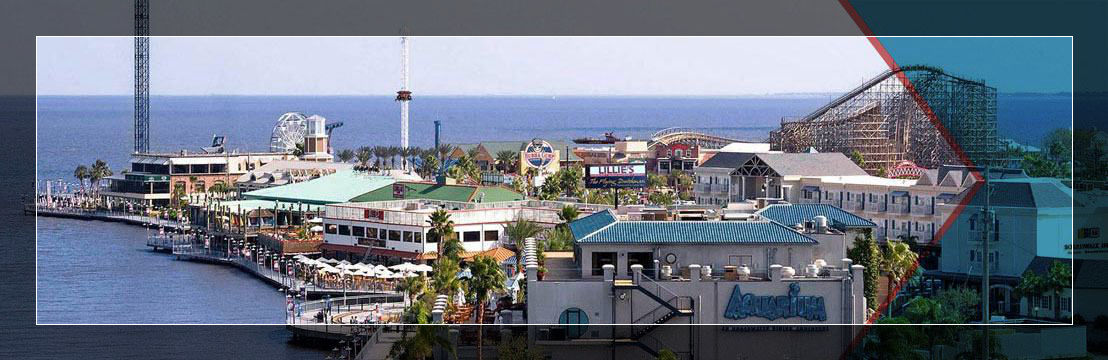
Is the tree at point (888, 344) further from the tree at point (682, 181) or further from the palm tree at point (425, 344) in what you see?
the tree at point (682, 181)

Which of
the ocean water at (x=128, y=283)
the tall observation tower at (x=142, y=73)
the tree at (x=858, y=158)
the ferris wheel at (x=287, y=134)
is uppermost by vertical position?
the tall observation tower at (x=142, y=73)

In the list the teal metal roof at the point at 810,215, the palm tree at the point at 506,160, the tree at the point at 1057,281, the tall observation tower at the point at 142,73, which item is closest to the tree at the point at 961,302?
the tree at the point at 1057,281

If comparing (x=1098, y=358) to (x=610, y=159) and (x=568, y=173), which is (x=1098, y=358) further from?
(x=610, y=159)

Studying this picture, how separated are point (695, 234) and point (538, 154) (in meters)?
38.3

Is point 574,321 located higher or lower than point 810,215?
lower

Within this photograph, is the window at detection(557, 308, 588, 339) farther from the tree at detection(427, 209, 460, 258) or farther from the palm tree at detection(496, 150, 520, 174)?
the palm tree at detection(496, 150, 520, 174)

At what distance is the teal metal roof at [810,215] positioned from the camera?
2388 cm

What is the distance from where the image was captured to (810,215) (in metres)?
24.2

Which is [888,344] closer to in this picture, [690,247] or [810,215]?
[690,247]

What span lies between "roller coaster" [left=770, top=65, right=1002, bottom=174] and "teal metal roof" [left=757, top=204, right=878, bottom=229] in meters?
15.6

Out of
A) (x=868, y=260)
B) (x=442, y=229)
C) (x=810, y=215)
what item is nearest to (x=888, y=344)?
(x=868, y=260)

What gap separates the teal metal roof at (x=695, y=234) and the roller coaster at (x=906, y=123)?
2009 cm

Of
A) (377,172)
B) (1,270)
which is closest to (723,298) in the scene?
(1,270)

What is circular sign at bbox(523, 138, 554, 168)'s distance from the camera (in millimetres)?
58906
